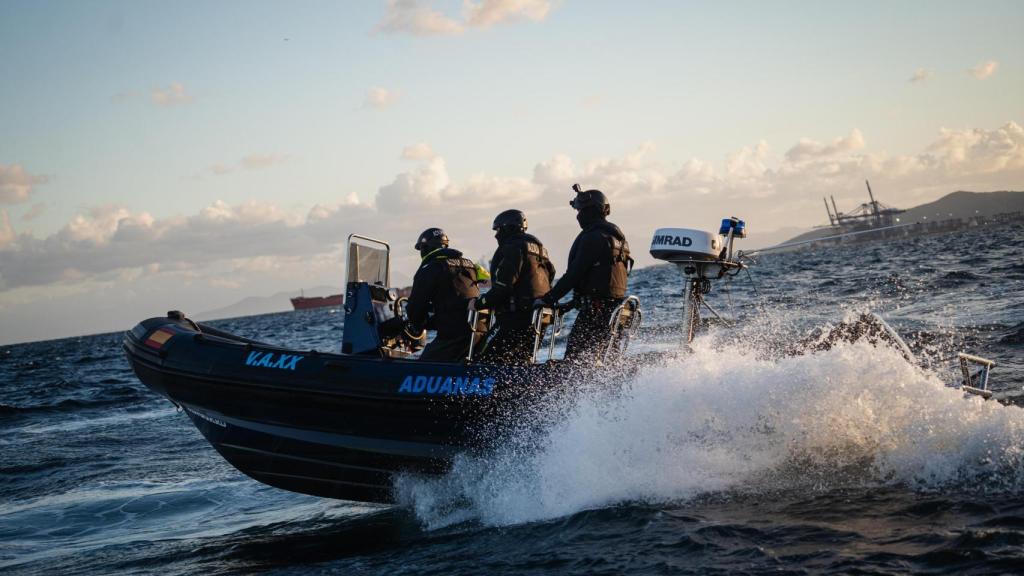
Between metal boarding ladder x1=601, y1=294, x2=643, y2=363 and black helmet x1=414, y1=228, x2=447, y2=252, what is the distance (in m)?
1.46

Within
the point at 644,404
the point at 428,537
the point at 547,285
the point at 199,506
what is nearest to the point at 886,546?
the point at 644,404

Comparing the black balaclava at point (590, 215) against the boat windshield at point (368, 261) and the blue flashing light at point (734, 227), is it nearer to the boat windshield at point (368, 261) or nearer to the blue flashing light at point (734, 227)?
the blue flashing light at point (734, 227)

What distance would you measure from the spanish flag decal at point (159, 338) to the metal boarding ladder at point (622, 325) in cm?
365

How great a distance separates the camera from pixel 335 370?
18.8 ft

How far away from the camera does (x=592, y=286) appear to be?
5.59 m

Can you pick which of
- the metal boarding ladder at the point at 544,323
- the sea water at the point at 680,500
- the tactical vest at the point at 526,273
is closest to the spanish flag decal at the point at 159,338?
the sea water at the point at 680,500

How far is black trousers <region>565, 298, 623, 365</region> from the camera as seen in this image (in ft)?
18.3

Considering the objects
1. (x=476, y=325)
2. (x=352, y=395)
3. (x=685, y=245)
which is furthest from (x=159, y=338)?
(x=685, y=245)

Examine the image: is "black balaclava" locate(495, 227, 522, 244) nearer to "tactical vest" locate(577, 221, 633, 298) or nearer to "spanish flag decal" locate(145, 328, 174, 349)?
"tactical vest" locate(577, 221, 633, 298)

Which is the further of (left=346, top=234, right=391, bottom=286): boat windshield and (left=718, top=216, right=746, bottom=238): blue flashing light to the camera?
(left=346, top=234, right=391, bottom=286): boat windshield

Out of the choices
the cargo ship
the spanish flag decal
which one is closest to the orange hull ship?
the cargo ship

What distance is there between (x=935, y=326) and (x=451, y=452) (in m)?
7.56

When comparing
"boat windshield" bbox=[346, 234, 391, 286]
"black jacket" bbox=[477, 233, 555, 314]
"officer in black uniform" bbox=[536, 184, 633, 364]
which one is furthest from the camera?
"boat windshield" bbox=[346, 234, 391, 286]

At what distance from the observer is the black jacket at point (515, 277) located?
5719mm
